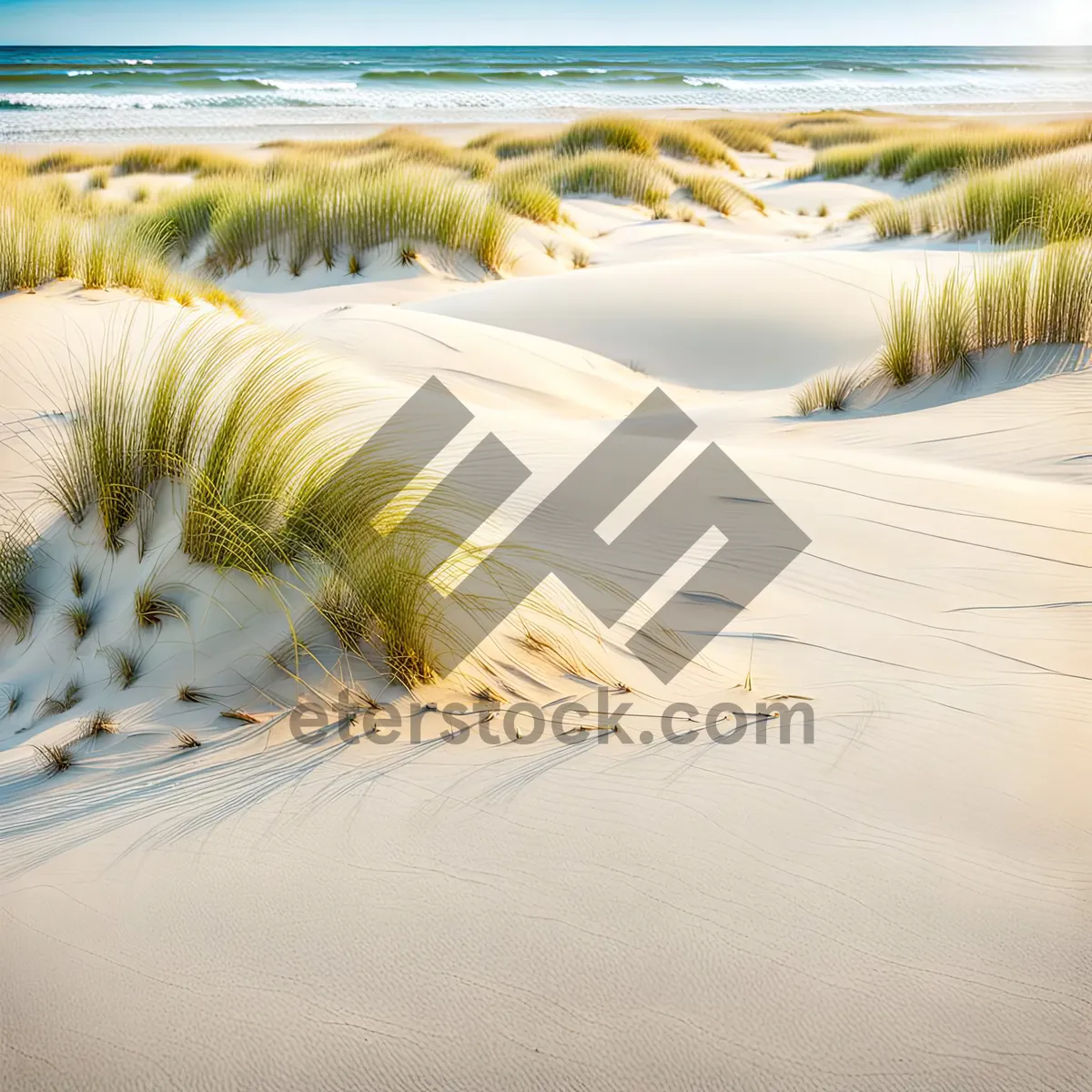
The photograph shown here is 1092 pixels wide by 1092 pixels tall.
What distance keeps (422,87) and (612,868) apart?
41747 millimetres

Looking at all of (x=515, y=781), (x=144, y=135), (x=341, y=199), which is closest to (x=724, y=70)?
(x=144, y=135)

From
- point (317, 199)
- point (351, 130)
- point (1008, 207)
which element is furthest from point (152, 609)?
point (351, 130)

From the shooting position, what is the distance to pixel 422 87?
1507 inches

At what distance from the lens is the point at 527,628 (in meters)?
2.41

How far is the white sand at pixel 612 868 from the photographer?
4.51 ft

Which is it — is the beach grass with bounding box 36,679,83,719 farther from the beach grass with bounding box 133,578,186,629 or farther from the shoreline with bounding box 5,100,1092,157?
the shoreline with bounding box 5,100,1092,157

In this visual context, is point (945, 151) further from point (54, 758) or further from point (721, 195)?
point (54, 758)

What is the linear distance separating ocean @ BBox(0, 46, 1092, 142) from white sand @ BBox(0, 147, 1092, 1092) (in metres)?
24.9

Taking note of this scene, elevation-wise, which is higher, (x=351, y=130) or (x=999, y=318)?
(x=351, y=130)

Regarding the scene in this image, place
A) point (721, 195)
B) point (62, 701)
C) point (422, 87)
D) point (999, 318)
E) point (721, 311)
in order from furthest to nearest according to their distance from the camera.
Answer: point (422, 87)
point (721, 195)
point (721, 311)
point (999, 318)
point (62, 701)

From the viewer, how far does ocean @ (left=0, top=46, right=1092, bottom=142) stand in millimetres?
28203

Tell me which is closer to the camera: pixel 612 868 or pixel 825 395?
pixel 612 868

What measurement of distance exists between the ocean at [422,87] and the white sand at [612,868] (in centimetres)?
2491

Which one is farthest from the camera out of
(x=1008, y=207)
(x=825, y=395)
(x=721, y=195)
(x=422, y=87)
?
(x=422, y=87)
